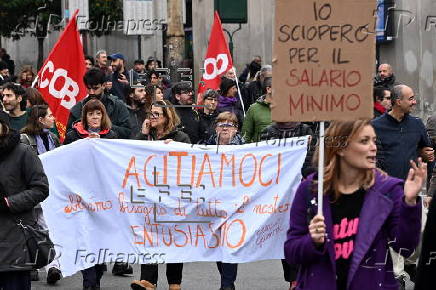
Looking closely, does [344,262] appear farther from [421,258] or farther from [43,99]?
[43,99]

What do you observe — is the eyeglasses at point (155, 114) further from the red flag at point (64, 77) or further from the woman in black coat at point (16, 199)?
the red flag at point (64, 77)

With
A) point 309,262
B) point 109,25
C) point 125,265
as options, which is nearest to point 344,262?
point 309,262

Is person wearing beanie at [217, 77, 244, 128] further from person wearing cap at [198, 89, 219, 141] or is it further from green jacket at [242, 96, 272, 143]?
green jacket at [242, 96, 272, 143]

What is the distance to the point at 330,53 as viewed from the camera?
5695 millimetres

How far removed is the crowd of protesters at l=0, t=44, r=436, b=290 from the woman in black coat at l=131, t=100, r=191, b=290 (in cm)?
1

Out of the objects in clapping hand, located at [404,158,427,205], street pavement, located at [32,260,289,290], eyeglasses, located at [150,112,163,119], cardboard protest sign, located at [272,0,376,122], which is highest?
cardboard protest sign, located at [272,0,376,122]

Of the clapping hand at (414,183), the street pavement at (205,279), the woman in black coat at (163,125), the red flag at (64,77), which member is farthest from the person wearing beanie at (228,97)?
the clapping hand at (414,183)

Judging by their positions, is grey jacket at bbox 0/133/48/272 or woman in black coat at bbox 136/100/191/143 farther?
woman in black coat at bbox 136/100/191/143

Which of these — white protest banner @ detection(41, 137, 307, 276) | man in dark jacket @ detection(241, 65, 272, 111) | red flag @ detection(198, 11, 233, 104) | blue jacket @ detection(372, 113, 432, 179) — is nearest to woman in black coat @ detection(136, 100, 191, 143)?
white protest banner @ detection(41, 137, 307, 276)

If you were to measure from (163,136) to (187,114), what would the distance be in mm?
2695

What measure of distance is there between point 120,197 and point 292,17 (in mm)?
4691

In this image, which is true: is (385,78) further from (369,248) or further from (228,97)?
(369,248)

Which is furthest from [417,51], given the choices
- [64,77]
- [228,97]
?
[64,77]

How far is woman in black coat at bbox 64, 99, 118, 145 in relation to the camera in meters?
10.4
